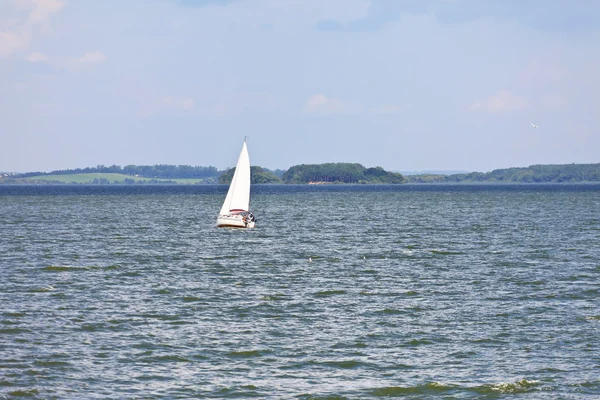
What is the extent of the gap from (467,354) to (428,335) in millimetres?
3029

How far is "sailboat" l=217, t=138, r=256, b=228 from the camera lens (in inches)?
3371

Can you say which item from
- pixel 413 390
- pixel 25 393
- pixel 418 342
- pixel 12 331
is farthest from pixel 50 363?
pixel 418 342

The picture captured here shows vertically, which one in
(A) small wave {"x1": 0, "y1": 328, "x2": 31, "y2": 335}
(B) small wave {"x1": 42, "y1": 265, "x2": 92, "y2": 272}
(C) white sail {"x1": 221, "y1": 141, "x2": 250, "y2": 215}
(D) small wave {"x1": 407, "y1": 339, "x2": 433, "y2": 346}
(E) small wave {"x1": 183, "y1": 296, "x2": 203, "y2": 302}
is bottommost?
(D) small wave {"x1": 407, "y1": 339, "x2": 433, "y2": 346}

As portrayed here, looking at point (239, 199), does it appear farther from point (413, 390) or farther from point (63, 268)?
point (413, 390)

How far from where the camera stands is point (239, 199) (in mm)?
86812

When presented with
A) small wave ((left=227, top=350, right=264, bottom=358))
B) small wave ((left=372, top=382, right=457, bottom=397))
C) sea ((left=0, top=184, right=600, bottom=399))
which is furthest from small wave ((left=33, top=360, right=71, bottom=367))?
small wave ((left=372, top=382, right=457, bottom=397))

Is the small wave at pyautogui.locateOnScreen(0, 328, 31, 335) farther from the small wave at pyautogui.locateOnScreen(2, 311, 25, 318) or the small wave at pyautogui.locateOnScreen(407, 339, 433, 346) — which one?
the small wave at pyautogui.locateOnScreen(407, 339, 433, 346)

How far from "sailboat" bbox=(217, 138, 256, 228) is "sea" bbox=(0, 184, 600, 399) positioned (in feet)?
70.9

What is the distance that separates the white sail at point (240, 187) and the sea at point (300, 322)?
844 inches

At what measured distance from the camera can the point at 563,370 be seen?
83.3 ft

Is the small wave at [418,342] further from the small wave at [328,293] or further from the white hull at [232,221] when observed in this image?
the white hull at [232,221]

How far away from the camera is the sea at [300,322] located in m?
24.1

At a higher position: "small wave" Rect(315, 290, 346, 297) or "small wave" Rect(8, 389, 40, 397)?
"small wave" Rect(315, 290, 346, 297)

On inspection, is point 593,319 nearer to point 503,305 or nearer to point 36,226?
point 503,305
